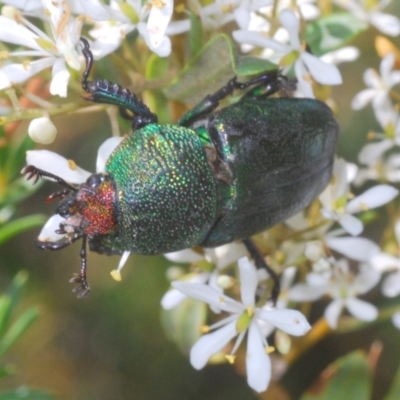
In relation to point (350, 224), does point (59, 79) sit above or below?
above

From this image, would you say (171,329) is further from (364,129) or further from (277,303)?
(364,129)

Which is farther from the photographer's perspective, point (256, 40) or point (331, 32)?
point (331, 32)

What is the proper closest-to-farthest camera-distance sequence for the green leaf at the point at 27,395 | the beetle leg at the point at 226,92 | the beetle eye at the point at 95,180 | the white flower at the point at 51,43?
the white flower at the point at 51,43, the beetle eye at the point at 95,180, the beetle leg at the point at 226,92, the green leaf at the point at 27,395

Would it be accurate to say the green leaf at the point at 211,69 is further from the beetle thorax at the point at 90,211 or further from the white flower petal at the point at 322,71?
the beetle thorax at the point at 90,211

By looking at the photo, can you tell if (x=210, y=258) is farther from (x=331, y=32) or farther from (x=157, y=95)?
(x=331, y=32)

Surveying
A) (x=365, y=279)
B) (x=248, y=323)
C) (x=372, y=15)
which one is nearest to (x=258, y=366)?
(x=248, y=323)

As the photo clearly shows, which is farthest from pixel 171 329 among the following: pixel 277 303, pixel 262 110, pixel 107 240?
pixel 262 110

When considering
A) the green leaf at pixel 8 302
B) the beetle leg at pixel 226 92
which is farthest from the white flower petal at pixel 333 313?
the green leaf at pixel 8 302
